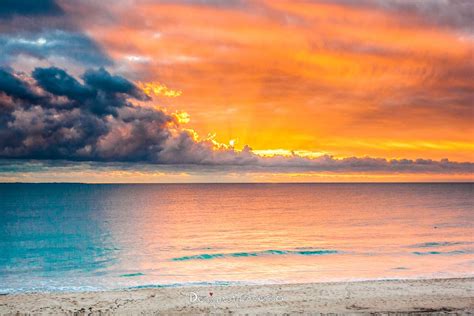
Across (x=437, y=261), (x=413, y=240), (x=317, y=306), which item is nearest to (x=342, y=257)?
(x=437, y=261)

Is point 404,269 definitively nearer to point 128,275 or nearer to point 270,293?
point 270,293

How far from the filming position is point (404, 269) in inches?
1261

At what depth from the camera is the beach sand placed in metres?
19.0

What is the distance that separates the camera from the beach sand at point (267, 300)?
19031mm

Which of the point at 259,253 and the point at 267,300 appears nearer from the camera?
the point at 267,300

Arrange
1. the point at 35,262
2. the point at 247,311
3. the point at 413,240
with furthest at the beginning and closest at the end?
1. the point at 413,240
2. the point at 35,262
3. the point at 247,311

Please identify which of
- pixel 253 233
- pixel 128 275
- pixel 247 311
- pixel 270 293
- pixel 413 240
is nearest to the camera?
pixel 247 311

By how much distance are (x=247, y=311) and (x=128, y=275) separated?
1399cm

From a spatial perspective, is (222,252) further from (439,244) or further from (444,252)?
(439,244)

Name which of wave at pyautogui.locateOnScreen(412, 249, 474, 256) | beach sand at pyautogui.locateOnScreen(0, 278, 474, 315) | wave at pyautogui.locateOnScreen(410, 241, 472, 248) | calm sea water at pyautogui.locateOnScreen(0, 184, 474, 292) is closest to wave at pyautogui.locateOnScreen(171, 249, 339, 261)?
calm sea water at pyautogui.locateOnScreen(0, 184, 474, 292)

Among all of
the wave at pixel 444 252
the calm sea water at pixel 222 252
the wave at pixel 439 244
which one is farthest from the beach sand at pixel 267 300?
the wave at pixel 439 244

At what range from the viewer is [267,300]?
20547mm

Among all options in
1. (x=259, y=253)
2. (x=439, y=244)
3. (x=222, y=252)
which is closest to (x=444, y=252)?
(x=439, y=244)

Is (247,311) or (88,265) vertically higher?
(247,311)
